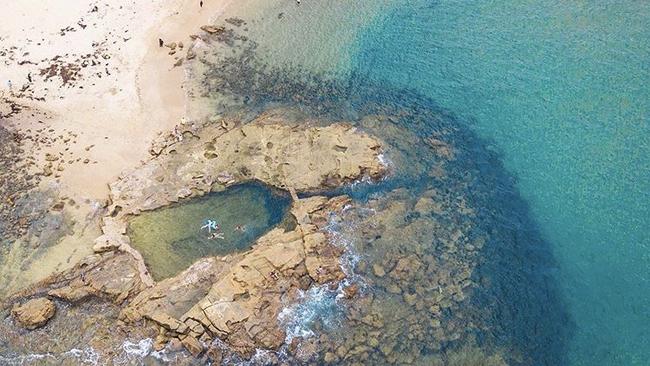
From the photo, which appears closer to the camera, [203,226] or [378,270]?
Answer: [378,270]

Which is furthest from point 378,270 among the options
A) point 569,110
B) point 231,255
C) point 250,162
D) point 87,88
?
point 87,88

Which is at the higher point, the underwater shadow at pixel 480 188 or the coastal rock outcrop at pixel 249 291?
the underwater shadow at pixel 480 188

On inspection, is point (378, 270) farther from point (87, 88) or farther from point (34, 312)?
point (87, 88)

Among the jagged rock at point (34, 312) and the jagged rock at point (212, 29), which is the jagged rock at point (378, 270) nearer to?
the jagged rock at point (34, 312)

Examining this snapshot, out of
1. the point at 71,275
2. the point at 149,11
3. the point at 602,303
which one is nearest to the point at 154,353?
the point at 71,275

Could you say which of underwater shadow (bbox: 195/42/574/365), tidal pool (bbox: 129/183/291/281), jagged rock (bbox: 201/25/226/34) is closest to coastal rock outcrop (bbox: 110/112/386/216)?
tidal pool (bbox: 129/183/291/281)

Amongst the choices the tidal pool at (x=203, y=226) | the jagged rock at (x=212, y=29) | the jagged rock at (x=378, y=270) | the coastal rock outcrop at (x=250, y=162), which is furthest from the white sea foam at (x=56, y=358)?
the jagged rock at (x=212, y=29)

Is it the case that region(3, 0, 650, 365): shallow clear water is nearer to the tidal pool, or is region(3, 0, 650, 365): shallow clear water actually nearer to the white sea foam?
the tidal pool
